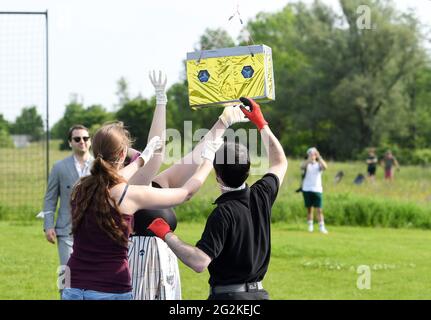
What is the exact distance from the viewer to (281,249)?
48.7ft

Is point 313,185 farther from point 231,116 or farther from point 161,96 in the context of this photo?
point 231,116

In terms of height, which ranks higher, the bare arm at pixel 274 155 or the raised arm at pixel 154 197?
the bare arm at pixel 274 155

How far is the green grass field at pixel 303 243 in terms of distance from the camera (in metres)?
11.1

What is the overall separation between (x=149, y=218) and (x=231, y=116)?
117cm

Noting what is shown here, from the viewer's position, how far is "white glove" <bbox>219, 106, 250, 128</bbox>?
16.7 ft

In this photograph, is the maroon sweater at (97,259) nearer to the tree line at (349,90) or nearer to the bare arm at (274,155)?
the bare arm at (274,155)

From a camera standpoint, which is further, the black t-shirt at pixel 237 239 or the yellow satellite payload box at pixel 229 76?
the yellow satellite payload box at pixel 229 76

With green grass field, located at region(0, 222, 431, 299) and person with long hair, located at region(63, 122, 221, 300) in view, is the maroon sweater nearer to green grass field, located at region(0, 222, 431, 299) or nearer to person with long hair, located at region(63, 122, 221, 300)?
→ person with long hair, located at region(63, 122, 221, 300)

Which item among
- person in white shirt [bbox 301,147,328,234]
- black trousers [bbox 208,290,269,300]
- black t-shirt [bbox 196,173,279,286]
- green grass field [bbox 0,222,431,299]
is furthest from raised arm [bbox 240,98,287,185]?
person in white shirt [bbox 301,147,328,234]

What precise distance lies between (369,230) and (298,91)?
160 ft

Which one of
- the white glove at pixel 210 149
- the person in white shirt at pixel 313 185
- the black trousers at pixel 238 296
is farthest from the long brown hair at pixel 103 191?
the person in white shirt at pixel 313 185

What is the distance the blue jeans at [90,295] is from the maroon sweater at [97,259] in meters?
0.02

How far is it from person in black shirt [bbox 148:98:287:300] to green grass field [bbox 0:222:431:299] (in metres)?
5.72
